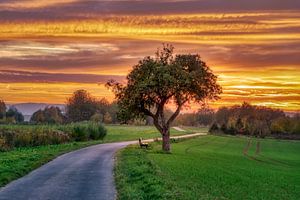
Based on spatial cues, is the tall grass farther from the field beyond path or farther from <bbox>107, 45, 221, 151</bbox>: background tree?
the field beyond path

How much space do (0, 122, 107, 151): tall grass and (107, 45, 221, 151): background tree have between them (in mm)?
14279

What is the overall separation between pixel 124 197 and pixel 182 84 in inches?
1630

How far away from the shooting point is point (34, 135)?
7475cm

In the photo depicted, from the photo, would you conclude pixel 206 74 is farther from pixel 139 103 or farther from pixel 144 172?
pixel 144 172

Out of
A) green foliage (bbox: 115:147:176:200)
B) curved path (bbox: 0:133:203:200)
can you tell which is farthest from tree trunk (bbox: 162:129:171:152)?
green foliage (bbox: 115:147:176:200)

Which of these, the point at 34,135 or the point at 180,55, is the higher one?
the point at 180,55

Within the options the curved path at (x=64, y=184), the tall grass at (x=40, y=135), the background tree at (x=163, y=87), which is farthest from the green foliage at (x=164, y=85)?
the curved path at (x=64, y=184)

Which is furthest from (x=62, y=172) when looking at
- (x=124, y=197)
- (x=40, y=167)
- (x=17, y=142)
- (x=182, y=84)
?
(x=17, y=142)

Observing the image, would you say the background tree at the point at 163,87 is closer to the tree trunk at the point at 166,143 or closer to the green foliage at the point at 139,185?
the tree trunk at the point at 166,143

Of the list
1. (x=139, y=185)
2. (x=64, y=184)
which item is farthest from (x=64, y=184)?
(x=139, y=185)

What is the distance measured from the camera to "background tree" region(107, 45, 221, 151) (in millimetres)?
64188

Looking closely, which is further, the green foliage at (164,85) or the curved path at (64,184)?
the green foliage at (164,85)

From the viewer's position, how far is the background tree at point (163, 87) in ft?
211

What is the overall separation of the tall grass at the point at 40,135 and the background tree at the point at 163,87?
14279mm
